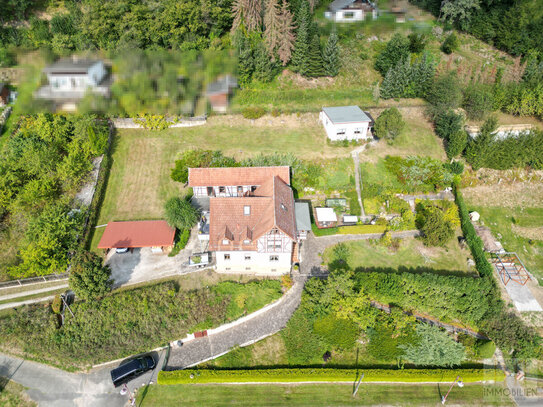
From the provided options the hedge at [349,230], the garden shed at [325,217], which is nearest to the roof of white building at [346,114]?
the garden shed at [325,217]

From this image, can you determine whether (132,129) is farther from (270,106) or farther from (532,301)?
(532,301)

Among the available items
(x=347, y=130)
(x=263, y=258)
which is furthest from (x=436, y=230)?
(x=263, y=258)

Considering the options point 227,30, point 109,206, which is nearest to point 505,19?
point 227,30

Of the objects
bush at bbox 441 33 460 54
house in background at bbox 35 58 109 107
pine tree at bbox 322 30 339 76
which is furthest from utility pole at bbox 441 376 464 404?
bush at bbox 441 33 460 54

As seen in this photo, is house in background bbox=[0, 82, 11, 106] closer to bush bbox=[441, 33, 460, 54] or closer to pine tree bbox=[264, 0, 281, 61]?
pine tree bbox=[264, 0, 281, 61]

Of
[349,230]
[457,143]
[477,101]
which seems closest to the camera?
[349,230]

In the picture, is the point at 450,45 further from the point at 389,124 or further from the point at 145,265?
the point at 145,265

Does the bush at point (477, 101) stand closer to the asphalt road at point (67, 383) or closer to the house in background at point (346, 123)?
the house in background at point (346, 123)
